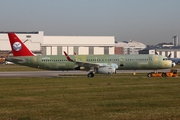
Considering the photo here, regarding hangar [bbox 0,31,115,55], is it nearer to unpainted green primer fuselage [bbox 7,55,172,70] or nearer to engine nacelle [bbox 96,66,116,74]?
unpainted green primer fuselage [bbox 7,55,172,70]

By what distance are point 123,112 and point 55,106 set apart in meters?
4.21

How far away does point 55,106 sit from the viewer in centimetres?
2070

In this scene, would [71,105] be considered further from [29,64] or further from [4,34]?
[4,34]

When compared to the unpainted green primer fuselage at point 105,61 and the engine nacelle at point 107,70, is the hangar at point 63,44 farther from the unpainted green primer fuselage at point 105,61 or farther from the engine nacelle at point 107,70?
the engine nacelle at point 107,70

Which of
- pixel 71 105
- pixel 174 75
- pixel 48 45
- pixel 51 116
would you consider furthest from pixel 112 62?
pixel 48 45

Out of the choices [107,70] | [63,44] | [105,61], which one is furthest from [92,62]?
[63,44]

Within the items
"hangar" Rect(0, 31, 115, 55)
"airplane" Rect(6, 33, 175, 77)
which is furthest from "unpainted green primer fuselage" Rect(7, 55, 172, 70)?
"hangar" Rect(0, 31, 115, 55)

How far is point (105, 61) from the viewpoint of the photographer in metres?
54.6

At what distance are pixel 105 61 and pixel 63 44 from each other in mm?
102273

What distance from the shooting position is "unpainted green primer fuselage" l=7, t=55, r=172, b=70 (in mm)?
53688

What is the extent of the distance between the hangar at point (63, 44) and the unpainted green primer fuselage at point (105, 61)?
9926 centimetres

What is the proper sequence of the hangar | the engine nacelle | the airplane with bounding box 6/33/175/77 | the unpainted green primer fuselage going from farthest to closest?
1. the hangar
2. the unpainted green primer fuselage
3. the airplane with bounding box 6/33/175/77
4. the engine nacelle

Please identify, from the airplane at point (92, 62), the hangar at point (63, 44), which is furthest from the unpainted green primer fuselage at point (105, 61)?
the hangar at point (63, 44)

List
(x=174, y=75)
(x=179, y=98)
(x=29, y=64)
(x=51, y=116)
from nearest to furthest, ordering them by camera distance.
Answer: (x=51, y=116)
(x=179, y=98)
(x=174, y=75)
(x=29, y=64)
